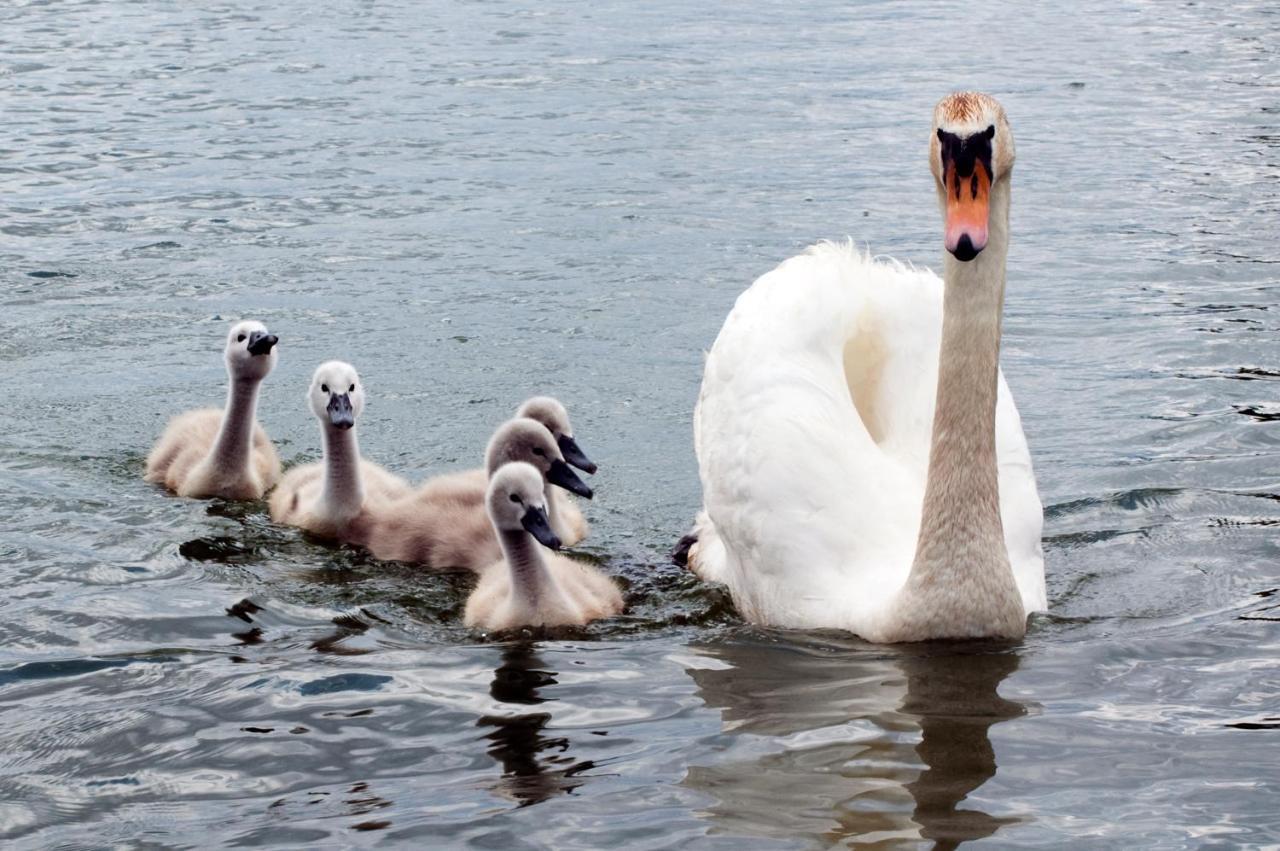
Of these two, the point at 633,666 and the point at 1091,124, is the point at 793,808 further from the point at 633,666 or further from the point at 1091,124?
the point at 1091,124

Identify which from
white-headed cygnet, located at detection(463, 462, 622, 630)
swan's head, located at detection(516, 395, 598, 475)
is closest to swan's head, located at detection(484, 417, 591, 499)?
swan's head, located at detection(516, 395, 598, 475)

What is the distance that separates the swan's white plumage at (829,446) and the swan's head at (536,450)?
0.57 meters

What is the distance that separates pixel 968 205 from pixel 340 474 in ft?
11.5

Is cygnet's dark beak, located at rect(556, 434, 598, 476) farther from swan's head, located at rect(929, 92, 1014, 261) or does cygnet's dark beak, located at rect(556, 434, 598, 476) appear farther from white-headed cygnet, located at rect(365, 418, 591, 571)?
swan's head, located at rect(929, 92, 1014, 261)

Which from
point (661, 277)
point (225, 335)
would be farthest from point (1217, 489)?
point (225, 335)

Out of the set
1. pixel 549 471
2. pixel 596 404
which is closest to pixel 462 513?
pixel 549 471

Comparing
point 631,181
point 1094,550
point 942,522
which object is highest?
point 631,181

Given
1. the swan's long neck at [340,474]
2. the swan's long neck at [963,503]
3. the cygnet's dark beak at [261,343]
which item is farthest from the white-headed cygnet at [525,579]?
the cygnet's dark beak at [261,343]

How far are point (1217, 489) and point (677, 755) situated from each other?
378 centimetres

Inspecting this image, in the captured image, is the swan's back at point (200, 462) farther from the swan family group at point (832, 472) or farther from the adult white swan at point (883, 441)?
the adult white swan at point (883, 441)

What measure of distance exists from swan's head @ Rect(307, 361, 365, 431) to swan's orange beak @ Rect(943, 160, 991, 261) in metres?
3.17

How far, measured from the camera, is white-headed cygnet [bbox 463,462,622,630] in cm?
685

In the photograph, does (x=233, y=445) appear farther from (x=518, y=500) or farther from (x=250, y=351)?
(x=518, y=500)

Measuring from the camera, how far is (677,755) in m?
5.45
